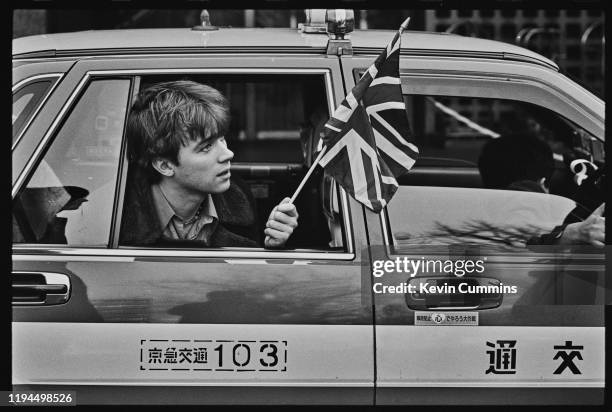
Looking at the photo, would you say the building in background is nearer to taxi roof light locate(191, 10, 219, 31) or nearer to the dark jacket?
taxi roof light locate(191, 10, 219, 31)

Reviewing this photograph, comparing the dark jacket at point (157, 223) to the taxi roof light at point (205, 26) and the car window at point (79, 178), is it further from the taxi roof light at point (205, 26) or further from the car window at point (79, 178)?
the taxi roof light at point (205, 26)

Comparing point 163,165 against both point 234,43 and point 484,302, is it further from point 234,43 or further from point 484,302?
point 484,302

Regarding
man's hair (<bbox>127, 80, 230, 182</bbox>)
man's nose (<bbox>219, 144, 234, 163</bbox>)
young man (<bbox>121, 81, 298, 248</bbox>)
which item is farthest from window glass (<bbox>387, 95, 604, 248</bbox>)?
man's hair (<bbox>127, 80, 230, 182</bbox>)

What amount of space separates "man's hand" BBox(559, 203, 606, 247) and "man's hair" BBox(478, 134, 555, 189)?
4.17 feet

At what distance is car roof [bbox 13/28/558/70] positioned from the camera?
3.54 meters

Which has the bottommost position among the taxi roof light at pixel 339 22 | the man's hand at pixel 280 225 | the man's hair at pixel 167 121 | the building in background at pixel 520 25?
the man's hand at pixel 280 225

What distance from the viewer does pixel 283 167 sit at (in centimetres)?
486

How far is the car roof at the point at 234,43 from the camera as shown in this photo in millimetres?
3539

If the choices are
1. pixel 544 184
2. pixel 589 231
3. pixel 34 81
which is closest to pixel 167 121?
pixel 34 81

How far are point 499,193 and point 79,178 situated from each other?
1.54 meters

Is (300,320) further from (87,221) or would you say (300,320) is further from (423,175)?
(423,175)

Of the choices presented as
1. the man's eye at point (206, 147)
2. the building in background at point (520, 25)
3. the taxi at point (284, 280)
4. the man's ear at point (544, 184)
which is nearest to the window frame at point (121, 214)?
the taxi at point (284, 280)

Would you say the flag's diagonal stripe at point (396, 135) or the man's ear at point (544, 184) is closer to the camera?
the flag's diagonal stripe at point (396, 135)

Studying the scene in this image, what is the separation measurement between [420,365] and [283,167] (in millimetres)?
1740
